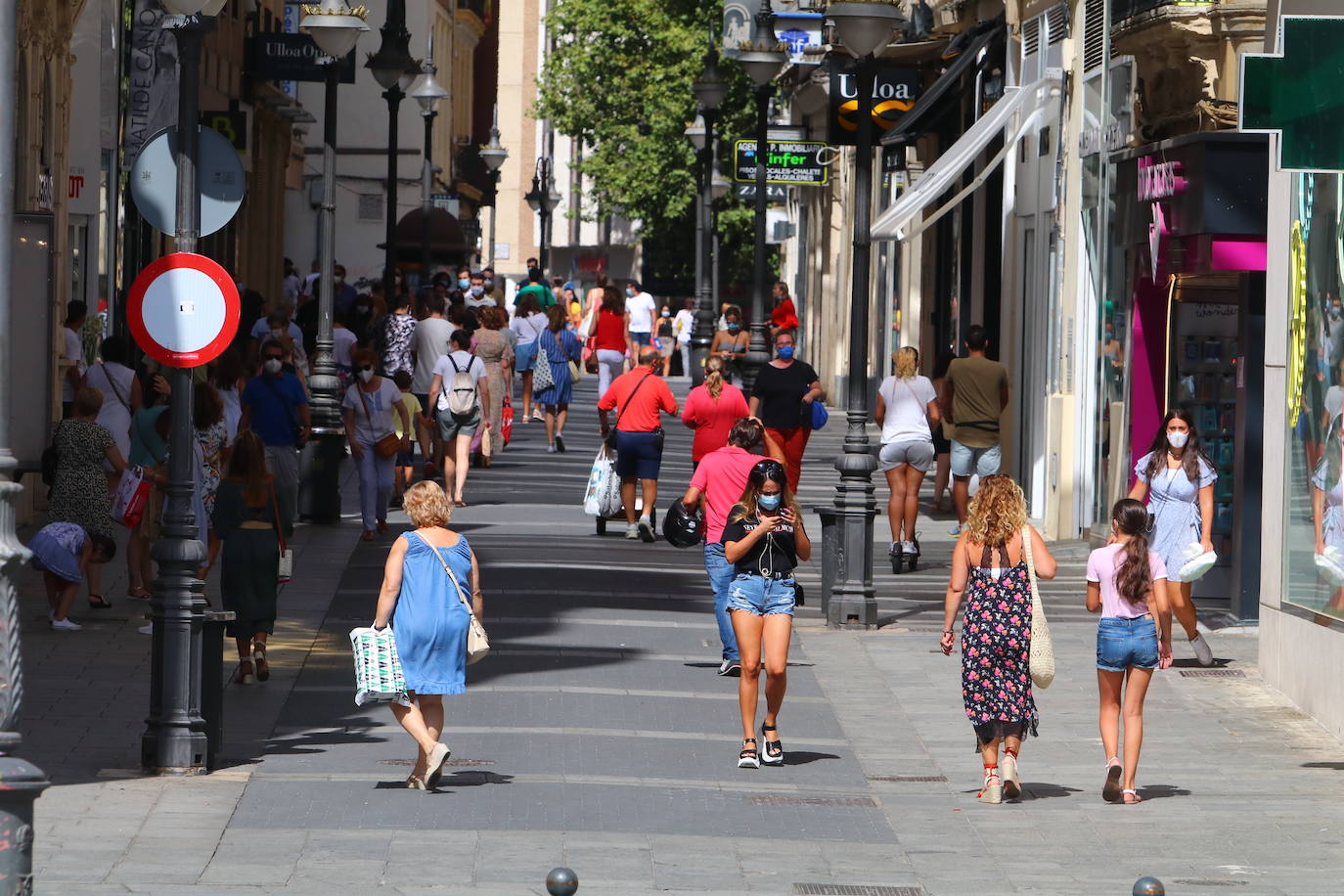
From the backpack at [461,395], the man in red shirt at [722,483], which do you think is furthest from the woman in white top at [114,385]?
the backpack at [461,395]

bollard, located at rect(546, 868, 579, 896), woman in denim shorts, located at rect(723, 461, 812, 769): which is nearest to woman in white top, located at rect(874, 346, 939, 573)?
woman in denim shorts, located at rect(723, 461, 812, 769)

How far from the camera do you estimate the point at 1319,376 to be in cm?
1331

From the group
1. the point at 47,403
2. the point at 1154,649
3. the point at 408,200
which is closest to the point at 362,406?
the point at 47,403

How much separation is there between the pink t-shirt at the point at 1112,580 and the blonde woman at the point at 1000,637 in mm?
313

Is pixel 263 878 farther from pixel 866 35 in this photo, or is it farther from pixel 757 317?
pixel 757 317

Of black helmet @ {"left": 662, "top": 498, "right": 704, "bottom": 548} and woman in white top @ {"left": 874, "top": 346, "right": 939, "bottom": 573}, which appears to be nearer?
black helmet @ {"left": 662, "top": 498, "right": 704, "bottom": 548}

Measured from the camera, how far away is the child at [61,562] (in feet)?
48.7

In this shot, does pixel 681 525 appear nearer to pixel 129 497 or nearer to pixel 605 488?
pixel 129 497

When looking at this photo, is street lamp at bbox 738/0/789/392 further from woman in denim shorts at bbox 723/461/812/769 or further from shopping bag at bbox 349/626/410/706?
shopping bag at bbox 349/626/410/706

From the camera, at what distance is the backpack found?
22.8m

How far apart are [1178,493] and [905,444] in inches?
210

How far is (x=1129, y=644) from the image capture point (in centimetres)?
1103

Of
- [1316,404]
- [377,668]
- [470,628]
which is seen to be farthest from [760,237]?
[377,668]

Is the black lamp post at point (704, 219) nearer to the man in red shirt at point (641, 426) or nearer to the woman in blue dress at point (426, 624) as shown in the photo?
the man in red shirt at point (641, 426)
